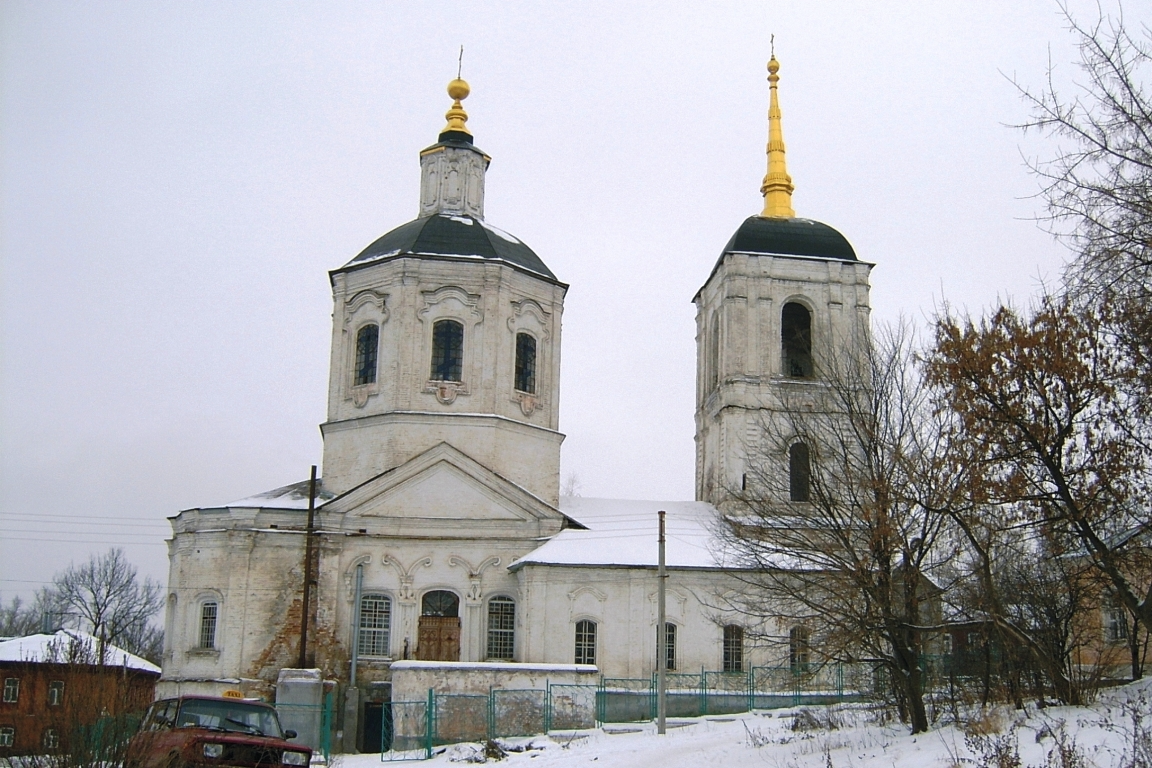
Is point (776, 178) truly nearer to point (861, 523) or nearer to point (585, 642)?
point (585, 642)

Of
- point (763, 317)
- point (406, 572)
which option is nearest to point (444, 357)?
point (406, 572)

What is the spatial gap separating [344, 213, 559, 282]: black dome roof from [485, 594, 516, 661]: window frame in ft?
31.3

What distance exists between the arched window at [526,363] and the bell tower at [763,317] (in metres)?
5.61

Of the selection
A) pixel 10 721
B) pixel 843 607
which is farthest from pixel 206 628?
pixel 843 607

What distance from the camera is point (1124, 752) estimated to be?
1123 cm

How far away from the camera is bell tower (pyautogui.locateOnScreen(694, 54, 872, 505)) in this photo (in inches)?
1371

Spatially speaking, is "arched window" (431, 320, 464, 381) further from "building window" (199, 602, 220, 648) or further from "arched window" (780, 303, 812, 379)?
"arched window" (780, 303, 812, 379)

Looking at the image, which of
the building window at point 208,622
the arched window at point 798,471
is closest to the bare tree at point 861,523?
the arched window at point 798,471

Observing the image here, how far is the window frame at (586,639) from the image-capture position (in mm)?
29859

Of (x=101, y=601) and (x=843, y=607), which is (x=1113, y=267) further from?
(x=101, y=601)

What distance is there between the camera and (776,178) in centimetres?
3959

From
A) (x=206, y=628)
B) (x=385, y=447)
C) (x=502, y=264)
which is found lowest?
(x=206, y=628)

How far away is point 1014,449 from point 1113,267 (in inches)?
163

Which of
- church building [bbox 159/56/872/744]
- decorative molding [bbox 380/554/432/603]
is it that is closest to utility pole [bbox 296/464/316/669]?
church building [bbox 159/56/872/744]
